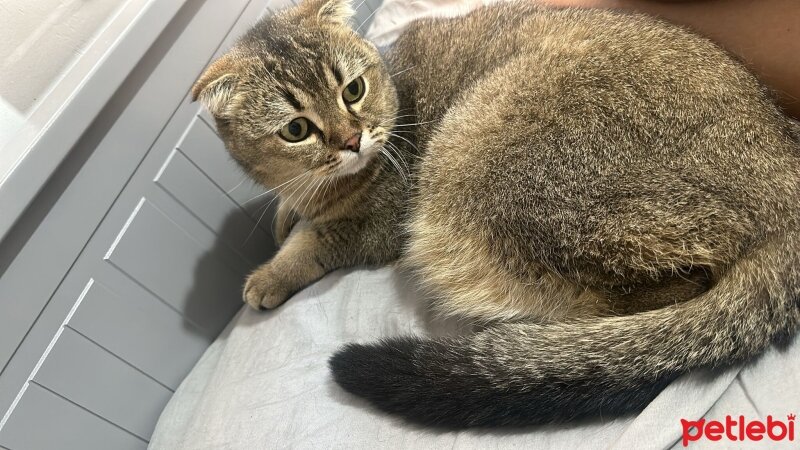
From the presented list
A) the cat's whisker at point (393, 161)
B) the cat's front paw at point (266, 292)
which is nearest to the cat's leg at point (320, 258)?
the cat's front paw at point (266, 292)

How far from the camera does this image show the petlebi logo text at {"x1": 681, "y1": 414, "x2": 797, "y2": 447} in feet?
2.40

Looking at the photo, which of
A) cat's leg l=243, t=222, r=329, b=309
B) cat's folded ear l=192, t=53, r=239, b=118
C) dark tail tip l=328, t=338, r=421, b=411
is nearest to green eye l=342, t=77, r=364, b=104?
cat's folded ear l=192, t=53, r=239, b=118

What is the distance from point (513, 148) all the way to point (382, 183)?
390 mm

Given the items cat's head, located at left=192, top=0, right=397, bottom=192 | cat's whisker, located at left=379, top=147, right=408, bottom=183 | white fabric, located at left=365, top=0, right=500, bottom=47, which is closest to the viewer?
cat's head, located at left=192, top=0, right=397, bottom=192

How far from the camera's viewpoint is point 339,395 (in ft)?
3.44

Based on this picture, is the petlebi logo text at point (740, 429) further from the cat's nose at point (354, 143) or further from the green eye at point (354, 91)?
the green eye at point (354, 91)

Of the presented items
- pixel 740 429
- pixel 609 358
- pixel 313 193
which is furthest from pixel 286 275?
pixel 740 429

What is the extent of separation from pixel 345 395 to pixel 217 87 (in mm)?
718

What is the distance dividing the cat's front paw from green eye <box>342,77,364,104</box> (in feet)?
1.62

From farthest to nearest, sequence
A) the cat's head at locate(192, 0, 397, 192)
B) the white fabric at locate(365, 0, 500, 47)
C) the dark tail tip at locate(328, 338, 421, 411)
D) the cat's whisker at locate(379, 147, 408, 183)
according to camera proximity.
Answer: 1. the white fabric at locate(365, 0, 500, 47)
2. the cat's whisker at locate(379, 147, 408, 183)
3. the cat's head at locate(192, 0, 397, 192)
4. the dark tail tip at locate(328, 338, 421, 411)

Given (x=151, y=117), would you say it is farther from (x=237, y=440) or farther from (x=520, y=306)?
(x=520, y=306)

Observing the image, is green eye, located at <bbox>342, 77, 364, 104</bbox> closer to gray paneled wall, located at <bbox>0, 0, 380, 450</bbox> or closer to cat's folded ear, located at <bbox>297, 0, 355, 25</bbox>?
cat's folded ear, located at <bbox>297, 0, 355, 25</bbox>

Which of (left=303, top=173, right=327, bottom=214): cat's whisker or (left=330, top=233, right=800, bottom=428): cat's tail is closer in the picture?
(left=330, top=233, right=800, bottom=428): cat's tail

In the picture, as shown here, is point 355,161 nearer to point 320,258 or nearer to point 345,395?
point 320,258
